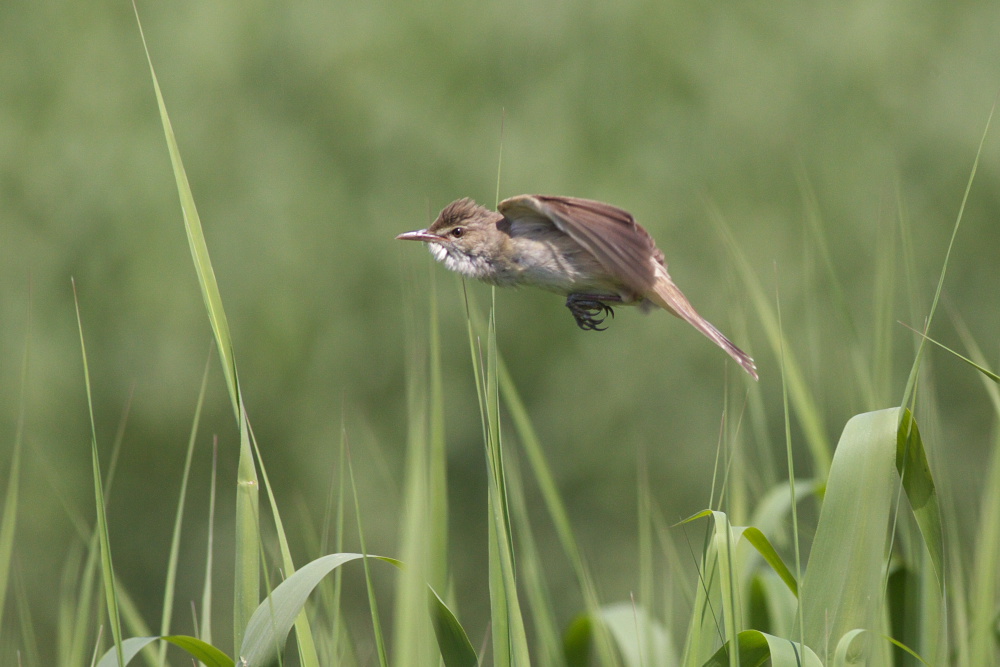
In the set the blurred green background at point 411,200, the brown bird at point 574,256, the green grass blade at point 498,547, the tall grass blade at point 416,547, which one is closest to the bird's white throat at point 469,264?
the brown bird at point 574,256

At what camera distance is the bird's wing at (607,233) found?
2.06 m

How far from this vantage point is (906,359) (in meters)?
7.32

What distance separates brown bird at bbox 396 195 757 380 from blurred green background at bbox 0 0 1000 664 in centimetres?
447

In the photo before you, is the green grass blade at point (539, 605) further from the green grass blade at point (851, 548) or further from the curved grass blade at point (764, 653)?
the green grass blade at point (851, 548)

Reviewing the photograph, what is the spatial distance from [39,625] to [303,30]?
4.68 metres

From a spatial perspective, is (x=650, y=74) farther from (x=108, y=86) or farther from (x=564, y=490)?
(x=108, y=86)

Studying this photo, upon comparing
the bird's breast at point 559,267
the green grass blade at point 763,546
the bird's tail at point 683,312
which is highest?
the bird's breast at point 559,267

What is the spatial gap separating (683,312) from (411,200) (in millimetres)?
5017

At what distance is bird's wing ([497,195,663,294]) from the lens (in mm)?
2062

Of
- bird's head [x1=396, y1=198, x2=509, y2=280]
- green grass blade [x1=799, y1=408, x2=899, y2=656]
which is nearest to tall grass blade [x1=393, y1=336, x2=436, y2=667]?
green grass blade [x1=799, y1=408, x2=899, y2=656]

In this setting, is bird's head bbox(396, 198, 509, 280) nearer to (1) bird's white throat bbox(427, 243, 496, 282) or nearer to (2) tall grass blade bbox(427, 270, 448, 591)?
(1) bird's white throat bbox(427, 243, 496, 282)

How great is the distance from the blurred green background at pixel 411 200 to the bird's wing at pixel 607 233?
469cm

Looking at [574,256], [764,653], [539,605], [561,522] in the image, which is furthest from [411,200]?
[764,653]

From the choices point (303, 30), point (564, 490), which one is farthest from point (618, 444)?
point (303, 30)
